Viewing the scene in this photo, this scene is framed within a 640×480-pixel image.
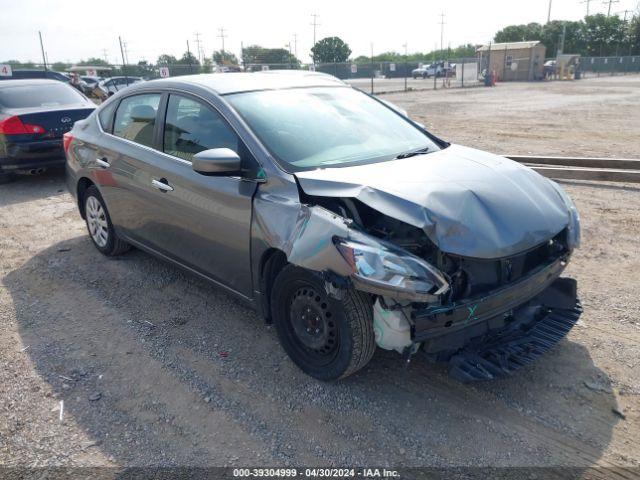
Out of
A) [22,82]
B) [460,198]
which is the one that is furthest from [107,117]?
[22,82]

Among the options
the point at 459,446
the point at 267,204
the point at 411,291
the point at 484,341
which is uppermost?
the point at 267,204

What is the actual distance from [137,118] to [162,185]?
2.96ft

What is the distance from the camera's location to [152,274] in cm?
507

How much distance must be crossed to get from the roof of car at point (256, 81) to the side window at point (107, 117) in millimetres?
800

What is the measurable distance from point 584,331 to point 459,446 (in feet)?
5.24

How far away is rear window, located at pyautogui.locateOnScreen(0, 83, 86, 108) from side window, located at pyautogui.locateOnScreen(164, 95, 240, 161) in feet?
19.5

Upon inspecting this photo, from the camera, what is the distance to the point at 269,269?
11.1ft

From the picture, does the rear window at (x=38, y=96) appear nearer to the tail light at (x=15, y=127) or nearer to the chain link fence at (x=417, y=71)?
the tail light at (x=15, y=127)

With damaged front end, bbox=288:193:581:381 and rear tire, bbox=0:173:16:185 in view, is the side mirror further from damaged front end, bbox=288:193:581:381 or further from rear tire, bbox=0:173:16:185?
rear tire, bbox=0:173:16:185

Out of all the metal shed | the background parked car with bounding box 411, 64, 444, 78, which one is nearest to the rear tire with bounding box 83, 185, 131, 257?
the metal shed

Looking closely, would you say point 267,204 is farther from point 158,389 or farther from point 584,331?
point 584,331

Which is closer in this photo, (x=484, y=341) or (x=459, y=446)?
(x=459, y=446)

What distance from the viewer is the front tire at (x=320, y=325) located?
2.96m

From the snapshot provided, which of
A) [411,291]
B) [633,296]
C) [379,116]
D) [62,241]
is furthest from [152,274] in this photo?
[633,296]
